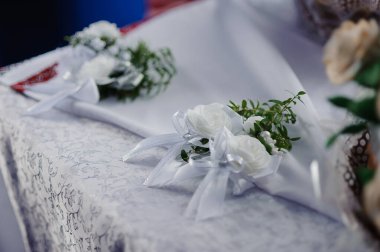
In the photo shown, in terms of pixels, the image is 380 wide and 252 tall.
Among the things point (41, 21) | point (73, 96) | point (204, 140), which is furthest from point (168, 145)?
point (41, 21)

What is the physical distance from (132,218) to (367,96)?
443 mm

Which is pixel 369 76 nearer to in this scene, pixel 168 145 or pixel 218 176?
pixel 218 176

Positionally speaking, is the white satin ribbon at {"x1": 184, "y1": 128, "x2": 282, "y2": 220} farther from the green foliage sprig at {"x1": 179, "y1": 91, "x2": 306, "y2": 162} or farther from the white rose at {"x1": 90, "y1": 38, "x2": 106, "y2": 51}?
the white rose at {"x1": 90, "y1": 38, "x2": 106, "y2": 51}

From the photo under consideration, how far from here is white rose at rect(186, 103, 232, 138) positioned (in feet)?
3.14

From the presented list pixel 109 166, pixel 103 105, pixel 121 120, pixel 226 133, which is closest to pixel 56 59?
pixel 103 105

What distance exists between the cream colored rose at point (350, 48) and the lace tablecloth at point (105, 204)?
296mm

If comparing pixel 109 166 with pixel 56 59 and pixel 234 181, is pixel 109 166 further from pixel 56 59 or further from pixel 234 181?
pixel 56 59

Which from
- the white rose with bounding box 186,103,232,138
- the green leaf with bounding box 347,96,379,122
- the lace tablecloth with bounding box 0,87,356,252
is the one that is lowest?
the lace tablecloth with bounding box 0,87,356,252

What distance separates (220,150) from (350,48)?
14.2 inches

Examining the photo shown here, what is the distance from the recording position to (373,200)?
1.91ft

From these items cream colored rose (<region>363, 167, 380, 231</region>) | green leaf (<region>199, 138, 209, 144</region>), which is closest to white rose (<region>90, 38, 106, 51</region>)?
green leaf (<region>199, 138, 209, 144</region>)

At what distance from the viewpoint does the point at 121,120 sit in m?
1.24

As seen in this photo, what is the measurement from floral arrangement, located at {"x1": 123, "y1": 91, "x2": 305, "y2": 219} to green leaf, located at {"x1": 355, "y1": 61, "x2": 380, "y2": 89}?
0.30m

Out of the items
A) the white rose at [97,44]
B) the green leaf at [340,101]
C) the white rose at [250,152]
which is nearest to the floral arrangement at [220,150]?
the white rose at [250,152]
